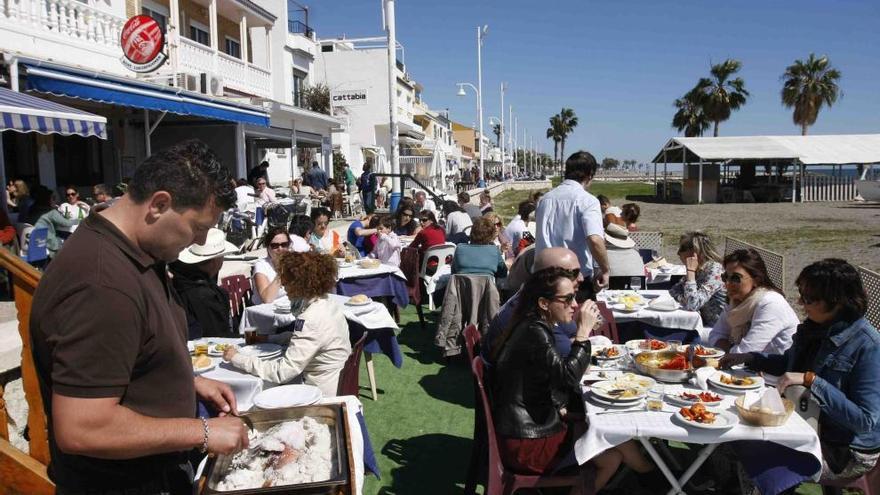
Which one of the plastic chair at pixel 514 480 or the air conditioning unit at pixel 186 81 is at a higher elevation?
the air conditioning unit at pixel 186 81

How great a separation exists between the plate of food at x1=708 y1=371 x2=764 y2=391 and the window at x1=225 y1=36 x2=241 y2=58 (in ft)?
68.8

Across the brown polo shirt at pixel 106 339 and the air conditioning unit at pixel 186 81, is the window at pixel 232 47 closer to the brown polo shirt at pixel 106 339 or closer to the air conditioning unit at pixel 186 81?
the air conditioning unit at pixel 186 81

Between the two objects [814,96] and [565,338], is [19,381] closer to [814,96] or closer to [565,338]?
[565,338]

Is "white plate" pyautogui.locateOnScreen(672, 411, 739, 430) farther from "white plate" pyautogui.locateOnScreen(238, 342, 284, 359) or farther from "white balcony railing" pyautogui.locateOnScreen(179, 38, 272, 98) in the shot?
"white balcony railing" pyautogui.locateOnScreen(179, 38, 272, 98)

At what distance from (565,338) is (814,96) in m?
56.8

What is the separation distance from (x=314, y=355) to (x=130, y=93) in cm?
819

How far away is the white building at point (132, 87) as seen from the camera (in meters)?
9.78

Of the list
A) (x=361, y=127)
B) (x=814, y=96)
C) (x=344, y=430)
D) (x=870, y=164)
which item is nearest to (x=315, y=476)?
(x=344, y=430)

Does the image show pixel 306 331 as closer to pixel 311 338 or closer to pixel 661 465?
pixel 311 338

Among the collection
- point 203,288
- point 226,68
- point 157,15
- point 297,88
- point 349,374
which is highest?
point 157,15

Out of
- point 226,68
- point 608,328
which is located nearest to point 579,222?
point 608,328

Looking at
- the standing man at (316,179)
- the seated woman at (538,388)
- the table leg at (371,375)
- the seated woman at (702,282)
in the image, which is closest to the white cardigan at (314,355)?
the seated woman at (538,388)

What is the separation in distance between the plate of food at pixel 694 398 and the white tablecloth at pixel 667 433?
0.29 feet

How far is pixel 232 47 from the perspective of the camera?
21781mm
